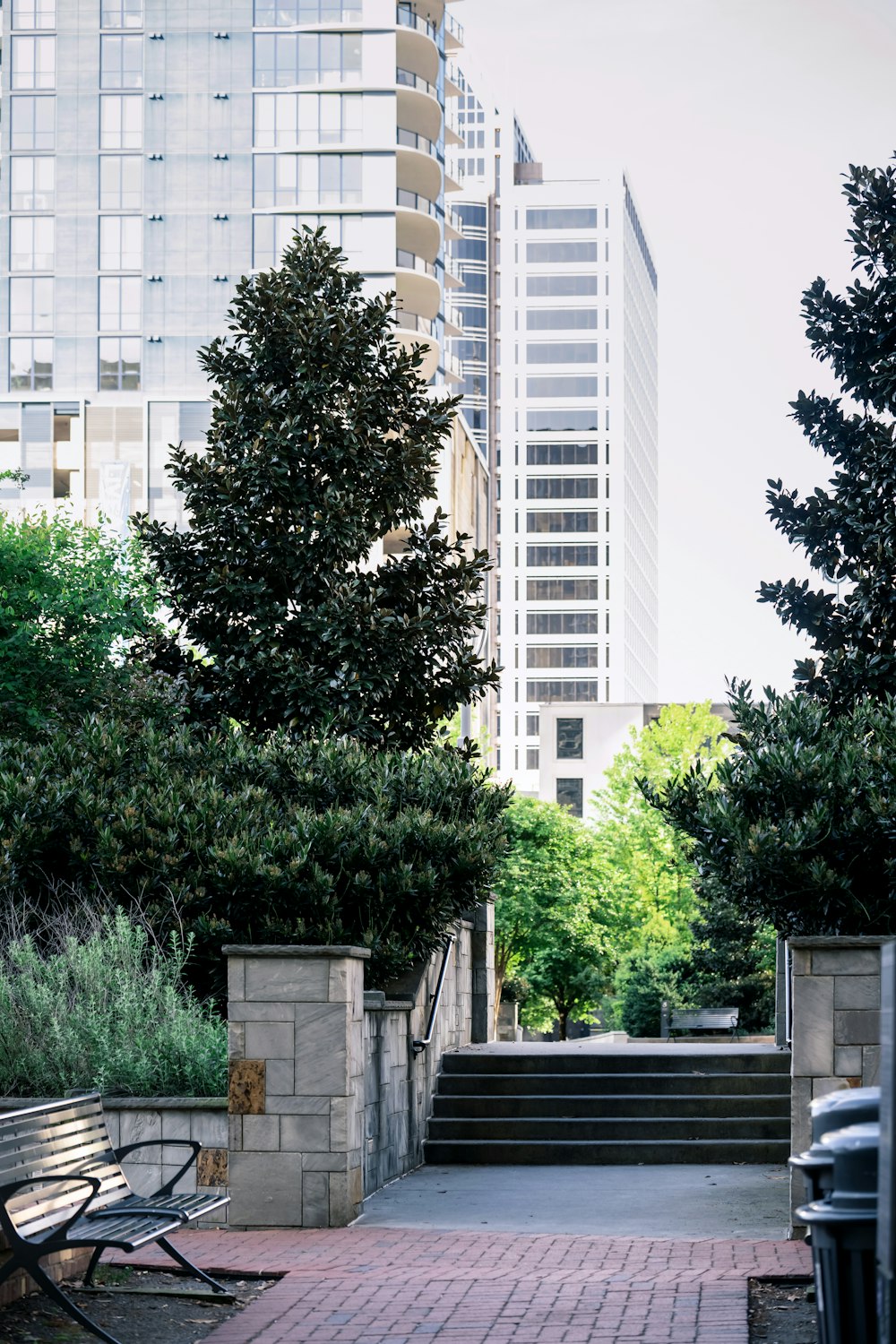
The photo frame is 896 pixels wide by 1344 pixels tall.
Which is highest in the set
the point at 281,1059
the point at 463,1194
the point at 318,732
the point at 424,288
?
the point at 424,288

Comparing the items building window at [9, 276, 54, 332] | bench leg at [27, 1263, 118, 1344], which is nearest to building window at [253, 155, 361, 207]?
building window at [9, 276, 54, 332]

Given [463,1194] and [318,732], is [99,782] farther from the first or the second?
[463,1194]

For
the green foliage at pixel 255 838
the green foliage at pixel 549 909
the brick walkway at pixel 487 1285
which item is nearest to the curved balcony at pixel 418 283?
the green foliage at pixel 549 909

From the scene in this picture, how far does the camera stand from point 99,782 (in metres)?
15.7

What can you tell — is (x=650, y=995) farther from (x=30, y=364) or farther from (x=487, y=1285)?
(x=30, y=364)

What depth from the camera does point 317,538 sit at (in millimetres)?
18781

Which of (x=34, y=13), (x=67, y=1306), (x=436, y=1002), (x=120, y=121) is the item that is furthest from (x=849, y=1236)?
(x=34, y=13)

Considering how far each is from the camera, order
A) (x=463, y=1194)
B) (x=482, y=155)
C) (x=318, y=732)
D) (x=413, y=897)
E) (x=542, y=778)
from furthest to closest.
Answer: (x=482, y=155) → (x=542, y=778) → (x=318, y=732) → (x=413, y=897) → (x=463, y=1194)

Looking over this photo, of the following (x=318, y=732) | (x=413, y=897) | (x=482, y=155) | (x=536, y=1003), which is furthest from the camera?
(x=482, y=155)

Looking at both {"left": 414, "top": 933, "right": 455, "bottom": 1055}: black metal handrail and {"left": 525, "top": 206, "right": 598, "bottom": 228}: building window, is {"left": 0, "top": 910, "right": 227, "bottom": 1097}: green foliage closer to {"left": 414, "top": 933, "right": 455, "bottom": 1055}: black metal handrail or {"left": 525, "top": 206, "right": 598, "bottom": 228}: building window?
{"left": 414, "top": 933, "right": 455, "bottom": 1055}: black metal handrail

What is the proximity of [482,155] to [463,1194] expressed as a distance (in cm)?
16883

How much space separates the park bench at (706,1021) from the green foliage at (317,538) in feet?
45.3

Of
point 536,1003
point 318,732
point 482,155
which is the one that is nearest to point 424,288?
point 536,1003

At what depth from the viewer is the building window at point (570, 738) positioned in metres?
119
